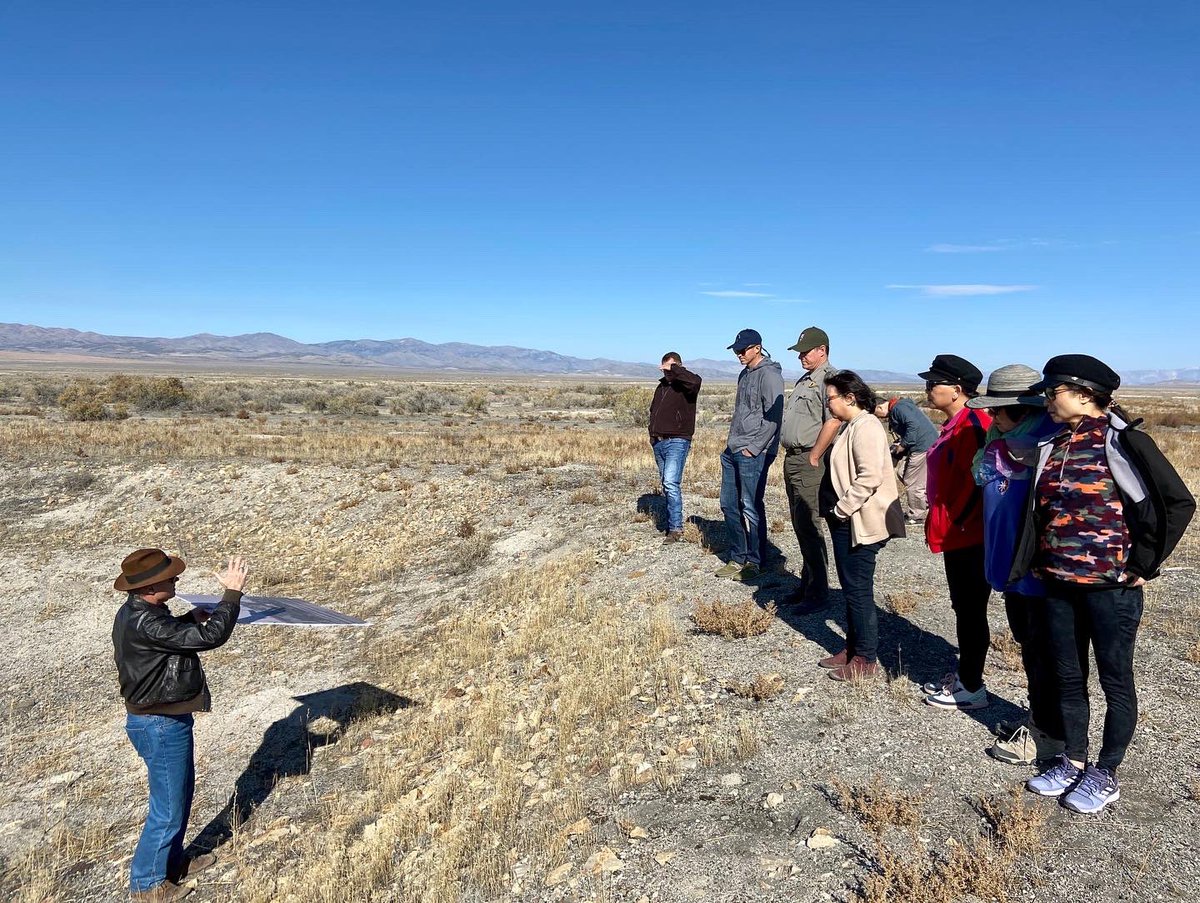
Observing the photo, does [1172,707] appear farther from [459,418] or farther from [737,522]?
[459,418]

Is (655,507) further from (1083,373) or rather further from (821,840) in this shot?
(1083,373)

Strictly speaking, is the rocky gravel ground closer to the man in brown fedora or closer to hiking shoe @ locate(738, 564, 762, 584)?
hiking shoe @ locate(738, 564, 762, 584)

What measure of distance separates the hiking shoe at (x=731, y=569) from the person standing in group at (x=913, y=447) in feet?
9.92

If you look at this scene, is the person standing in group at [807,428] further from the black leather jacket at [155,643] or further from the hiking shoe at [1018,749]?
the black leather jacket at [155,643]

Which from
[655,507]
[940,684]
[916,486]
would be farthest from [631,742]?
[655,507]

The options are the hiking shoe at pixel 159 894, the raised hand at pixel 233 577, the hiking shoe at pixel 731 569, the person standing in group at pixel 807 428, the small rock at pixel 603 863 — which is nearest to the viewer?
the small rock at pixel 603 863

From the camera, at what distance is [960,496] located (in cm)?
437

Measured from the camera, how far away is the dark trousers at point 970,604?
175 inches

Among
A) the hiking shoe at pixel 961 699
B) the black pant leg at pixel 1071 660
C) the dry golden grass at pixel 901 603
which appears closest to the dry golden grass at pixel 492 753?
the hiking shoe at pixel 961 699

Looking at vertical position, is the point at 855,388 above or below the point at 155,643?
above

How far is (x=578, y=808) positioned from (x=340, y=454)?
49.2 ft

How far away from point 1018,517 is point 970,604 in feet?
3.56

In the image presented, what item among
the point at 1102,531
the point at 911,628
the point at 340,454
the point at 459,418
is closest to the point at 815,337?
the point at 911,628

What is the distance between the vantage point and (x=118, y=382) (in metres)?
34.9
